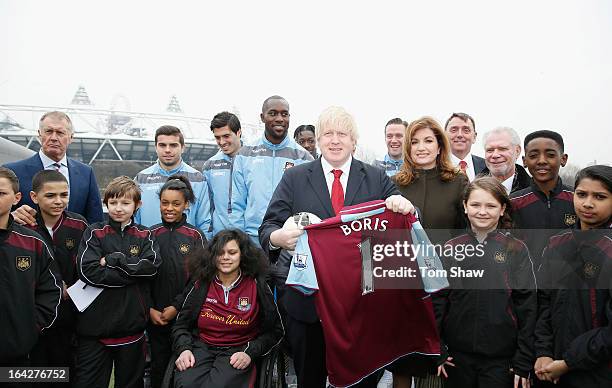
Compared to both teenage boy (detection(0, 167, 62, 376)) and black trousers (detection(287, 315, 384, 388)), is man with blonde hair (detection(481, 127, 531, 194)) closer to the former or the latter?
black trousers (detection(287, 315, 384, 388))

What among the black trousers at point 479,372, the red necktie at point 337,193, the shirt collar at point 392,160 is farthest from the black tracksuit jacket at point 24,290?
the shirt collar at point 392,160

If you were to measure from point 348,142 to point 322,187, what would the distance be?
0.34m

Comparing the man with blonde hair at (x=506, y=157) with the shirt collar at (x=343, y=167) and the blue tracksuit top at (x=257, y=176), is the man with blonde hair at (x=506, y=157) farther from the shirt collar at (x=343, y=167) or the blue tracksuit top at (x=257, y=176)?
the blue tracksuit top at (x=257, y=176)

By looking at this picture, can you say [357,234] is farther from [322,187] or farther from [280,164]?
[280,164]

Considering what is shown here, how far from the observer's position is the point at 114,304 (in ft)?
10.9

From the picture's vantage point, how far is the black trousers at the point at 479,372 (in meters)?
2.67

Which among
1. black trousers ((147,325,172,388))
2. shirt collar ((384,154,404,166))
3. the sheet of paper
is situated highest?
shirt collar ((384,154,404,166))

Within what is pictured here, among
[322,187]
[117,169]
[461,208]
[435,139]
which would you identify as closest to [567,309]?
[461,208]

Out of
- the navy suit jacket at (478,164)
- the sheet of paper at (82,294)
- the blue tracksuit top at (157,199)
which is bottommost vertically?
the sheet of paper at (82,294)

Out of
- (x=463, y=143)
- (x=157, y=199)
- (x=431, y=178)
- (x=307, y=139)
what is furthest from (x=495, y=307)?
(x=307, y=139)

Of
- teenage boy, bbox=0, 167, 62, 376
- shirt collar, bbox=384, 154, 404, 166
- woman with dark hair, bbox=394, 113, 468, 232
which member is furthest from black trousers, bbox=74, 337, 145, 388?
shirt collar, bbox=384, 154, 404, 166

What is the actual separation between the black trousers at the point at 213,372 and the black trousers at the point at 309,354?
434 millimetres

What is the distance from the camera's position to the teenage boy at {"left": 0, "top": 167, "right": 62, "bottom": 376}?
2928 mm

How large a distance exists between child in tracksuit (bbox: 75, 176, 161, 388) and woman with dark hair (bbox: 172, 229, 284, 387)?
371mm
